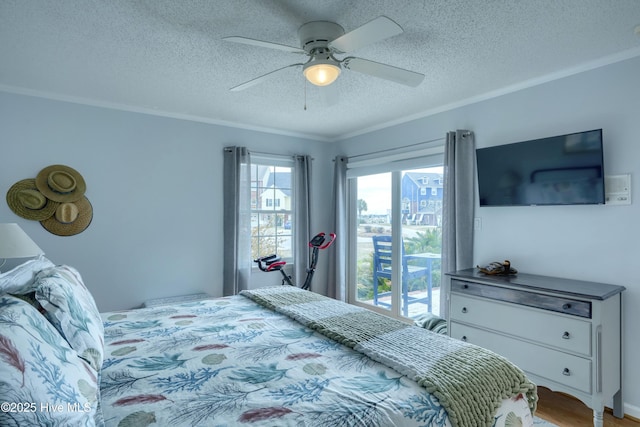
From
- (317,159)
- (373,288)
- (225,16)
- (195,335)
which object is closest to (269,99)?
(225,16)

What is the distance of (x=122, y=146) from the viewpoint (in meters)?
3.58

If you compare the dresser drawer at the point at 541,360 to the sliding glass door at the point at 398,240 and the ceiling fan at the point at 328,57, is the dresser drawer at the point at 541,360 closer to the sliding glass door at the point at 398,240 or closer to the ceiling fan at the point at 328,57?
the sliding glass door at the point at 398,240

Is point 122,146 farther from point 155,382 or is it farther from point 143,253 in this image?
point 155,382

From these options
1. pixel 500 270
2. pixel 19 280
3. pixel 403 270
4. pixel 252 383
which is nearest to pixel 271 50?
pixel 19 280

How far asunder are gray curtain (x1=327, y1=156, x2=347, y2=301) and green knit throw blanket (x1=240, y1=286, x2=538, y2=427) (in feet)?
8.96

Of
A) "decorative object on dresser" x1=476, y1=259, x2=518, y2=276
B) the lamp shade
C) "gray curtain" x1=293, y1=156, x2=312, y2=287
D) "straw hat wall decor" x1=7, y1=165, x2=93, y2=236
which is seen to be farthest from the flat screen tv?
"straw hat wall decor" x1=7, y1=165, x2=93, y2=236

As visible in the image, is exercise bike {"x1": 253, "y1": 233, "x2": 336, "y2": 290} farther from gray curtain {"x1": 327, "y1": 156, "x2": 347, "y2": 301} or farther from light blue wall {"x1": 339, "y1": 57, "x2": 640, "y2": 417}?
light blue wall {"x1": 339, "y1": 57, "x2": 640, "y2": 417}

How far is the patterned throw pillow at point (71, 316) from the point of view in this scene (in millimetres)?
1221

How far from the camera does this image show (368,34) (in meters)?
1.74

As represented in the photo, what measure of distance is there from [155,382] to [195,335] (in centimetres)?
50

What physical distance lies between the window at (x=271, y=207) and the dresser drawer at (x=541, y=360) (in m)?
2.56

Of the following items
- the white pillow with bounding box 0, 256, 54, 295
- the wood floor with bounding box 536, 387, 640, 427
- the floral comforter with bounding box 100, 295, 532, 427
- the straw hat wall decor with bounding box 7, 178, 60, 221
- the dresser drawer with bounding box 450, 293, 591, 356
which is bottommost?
the wood floor with bounding box 536, 387, 640, 427

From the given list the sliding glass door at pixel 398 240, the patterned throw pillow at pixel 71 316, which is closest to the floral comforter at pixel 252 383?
the patterned throw pillow at pixel 71 316

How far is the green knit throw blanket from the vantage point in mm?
1241
